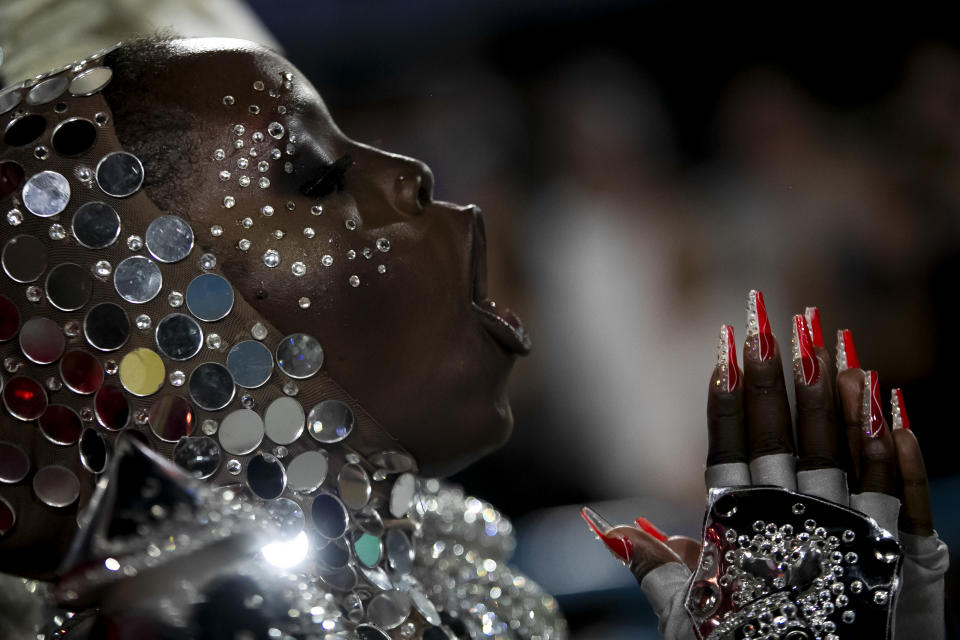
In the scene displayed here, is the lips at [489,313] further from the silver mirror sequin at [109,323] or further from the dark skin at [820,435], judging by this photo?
the silver mirror sequin at [109,323]

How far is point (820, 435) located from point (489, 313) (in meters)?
0.34

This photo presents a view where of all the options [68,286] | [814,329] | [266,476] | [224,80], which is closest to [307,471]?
[266,476]

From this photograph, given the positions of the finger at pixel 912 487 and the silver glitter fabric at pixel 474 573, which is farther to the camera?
the silver glitter fabric at pixel 474 573

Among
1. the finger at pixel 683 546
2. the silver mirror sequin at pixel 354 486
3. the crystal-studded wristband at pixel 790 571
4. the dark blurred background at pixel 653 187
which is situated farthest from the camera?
the dark blurred background at pixel 653 187

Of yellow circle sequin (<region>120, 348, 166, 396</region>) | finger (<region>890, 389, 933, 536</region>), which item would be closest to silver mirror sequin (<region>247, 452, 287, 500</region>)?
yellow circle sequin (<region>120, 348, 166, 396</region>)

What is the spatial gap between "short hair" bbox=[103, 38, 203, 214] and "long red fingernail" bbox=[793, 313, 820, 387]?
1.88 feet

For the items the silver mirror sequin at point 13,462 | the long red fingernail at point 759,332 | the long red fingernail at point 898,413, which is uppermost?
the long red fingernail at point 759,332

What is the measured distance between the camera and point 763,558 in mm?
869

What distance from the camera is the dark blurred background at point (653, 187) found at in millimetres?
2658

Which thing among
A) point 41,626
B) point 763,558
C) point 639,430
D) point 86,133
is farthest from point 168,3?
point 639,430

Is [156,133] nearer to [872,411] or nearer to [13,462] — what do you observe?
[13,462]

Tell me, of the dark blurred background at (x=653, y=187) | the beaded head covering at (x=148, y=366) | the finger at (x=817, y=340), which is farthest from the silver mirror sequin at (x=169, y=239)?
the dark blurred background at (x=653, y=187)

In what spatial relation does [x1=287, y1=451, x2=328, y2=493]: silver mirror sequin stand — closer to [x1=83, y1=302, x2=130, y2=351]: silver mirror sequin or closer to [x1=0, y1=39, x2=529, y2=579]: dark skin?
[x1=0, y1=39, x2=529, y2=579]: dark skin

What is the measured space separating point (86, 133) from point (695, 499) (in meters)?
2.04
